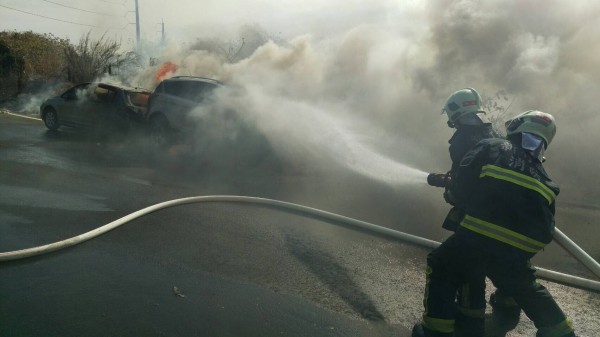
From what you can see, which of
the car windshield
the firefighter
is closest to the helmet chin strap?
the firefighter

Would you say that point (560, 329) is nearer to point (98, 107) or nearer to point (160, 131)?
point (160, 131)

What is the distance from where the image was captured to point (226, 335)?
3191 mm

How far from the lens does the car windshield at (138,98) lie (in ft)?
40.2

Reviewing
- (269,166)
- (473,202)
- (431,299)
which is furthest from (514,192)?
(269,166)

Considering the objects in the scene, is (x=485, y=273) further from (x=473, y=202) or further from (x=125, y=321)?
(x=125, y=321)

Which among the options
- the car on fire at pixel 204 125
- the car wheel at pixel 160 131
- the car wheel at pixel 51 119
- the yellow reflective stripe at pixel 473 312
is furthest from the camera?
the car wheel at pixel 51 119

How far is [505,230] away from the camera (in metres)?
2.81

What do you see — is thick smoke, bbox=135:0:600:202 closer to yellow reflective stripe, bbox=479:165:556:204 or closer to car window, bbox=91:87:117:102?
car window, bbox=91:87:117:102

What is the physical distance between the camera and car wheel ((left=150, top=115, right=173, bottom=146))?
10820 mm

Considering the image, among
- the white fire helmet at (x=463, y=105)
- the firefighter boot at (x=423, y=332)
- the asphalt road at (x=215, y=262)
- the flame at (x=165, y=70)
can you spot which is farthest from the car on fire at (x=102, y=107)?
the firefighter boot at (x=423, y=332)

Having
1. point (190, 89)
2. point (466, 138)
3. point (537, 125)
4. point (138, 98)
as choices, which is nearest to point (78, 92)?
Result: point (138, 98)

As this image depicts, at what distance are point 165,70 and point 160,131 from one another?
11.4 metres

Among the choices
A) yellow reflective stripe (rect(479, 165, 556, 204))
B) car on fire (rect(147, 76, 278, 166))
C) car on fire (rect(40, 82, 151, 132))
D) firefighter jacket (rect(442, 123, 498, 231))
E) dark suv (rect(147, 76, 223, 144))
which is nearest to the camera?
yellow reflective stripe (rect(479, 165, 556, 204))

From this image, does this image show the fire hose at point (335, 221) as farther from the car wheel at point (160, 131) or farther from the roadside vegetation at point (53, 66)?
the roadside vegetation at point (53, 66)
